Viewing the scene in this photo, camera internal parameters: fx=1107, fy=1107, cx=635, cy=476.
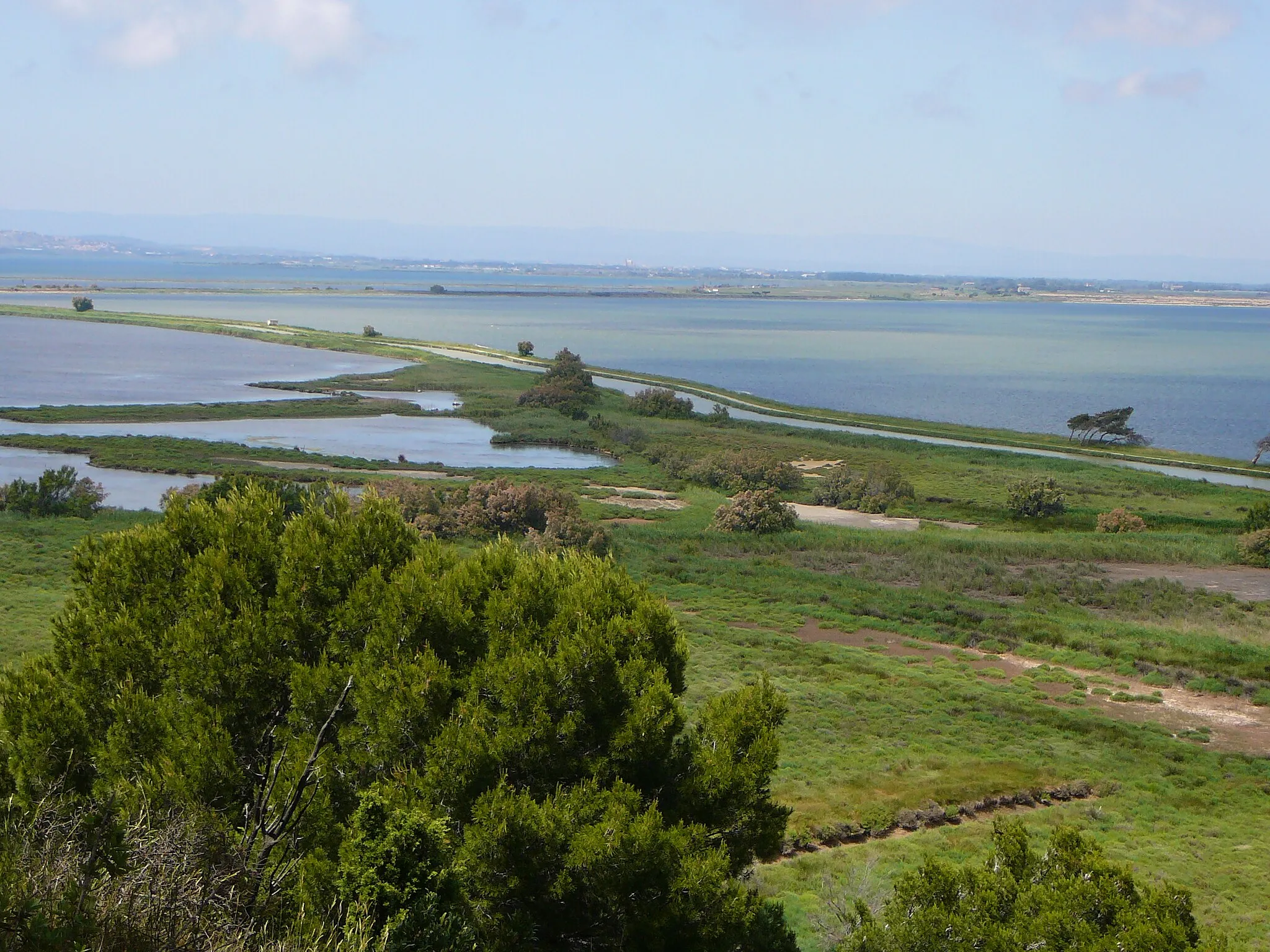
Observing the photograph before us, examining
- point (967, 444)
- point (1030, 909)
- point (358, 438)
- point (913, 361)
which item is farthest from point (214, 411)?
point (913, 361)

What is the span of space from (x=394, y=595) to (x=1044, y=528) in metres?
42.5

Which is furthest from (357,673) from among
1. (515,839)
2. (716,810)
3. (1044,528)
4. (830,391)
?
(830,391)

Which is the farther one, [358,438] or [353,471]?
[358,438]

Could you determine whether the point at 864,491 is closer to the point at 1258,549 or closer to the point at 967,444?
the point at 1258,549

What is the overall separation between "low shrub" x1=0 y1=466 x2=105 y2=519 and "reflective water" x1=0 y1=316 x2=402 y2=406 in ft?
109

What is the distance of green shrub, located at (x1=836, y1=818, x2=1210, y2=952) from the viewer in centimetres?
838

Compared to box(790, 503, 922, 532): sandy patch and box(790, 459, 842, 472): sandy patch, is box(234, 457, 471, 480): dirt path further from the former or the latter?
box(790, 459, 842, 472): sandy patch

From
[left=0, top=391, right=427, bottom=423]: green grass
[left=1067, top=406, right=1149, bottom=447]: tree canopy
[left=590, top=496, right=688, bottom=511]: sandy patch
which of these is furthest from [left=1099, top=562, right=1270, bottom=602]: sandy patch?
[left=0, top=391, right=427, bottom=423]: green grass

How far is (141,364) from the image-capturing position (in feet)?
313

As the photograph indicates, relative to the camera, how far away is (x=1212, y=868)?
50.1 ft

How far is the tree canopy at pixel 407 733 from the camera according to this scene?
8953 mm

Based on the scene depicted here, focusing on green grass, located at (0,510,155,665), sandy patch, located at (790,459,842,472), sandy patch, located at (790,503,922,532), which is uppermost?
green grass, located at (0,510,155,665)

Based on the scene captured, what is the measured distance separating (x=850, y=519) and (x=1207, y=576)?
51.3 feet

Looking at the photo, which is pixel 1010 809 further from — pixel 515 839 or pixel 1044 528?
pixel 1044 528
